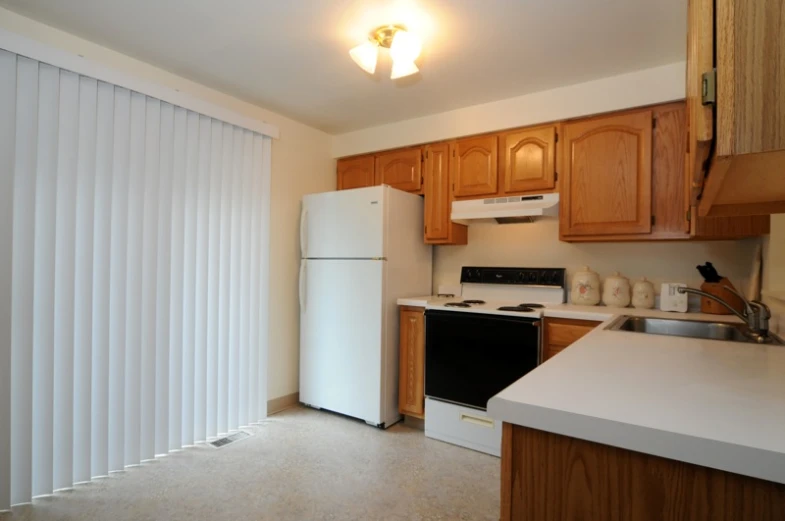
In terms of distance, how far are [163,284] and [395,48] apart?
187 cm

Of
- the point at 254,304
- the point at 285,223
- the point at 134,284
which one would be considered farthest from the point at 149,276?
the point at 285,223

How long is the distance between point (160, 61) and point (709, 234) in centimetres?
324

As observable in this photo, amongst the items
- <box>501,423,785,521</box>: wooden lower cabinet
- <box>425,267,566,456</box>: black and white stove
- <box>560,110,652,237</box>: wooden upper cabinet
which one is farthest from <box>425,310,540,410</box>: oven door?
<box>501,423,785,521</box>: wooden lower cabinet

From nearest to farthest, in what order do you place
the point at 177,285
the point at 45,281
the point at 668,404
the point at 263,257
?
the point at 668,404 < the point at 45,281 < the point at 177,285 < the point at 263,257

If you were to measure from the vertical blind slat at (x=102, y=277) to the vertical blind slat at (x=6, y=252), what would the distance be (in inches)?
12.6

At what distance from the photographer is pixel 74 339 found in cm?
200

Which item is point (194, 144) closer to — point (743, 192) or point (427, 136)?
point (427, 136)

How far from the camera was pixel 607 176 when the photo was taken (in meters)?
2.45

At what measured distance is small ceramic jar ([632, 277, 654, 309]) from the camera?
8.20ft

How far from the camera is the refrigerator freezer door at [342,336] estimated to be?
111 inches

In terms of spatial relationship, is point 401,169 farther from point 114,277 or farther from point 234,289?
point 114,277

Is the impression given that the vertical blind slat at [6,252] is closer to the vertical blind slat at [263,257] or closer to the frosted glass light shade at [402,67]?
the vertical blind slat at [263,257]

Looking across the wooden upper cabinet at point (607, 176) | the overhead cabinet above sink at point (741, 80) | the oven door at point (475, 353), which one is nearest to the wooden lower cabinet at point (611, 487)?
the overhead cabinet above sink at point (741, 80)

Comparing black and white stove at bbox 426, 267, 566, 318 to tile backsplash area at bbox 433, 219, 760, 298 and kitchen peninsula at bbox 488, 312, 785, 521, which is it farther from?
kitchen peninsula at bbox 488, 312, 785, 521
